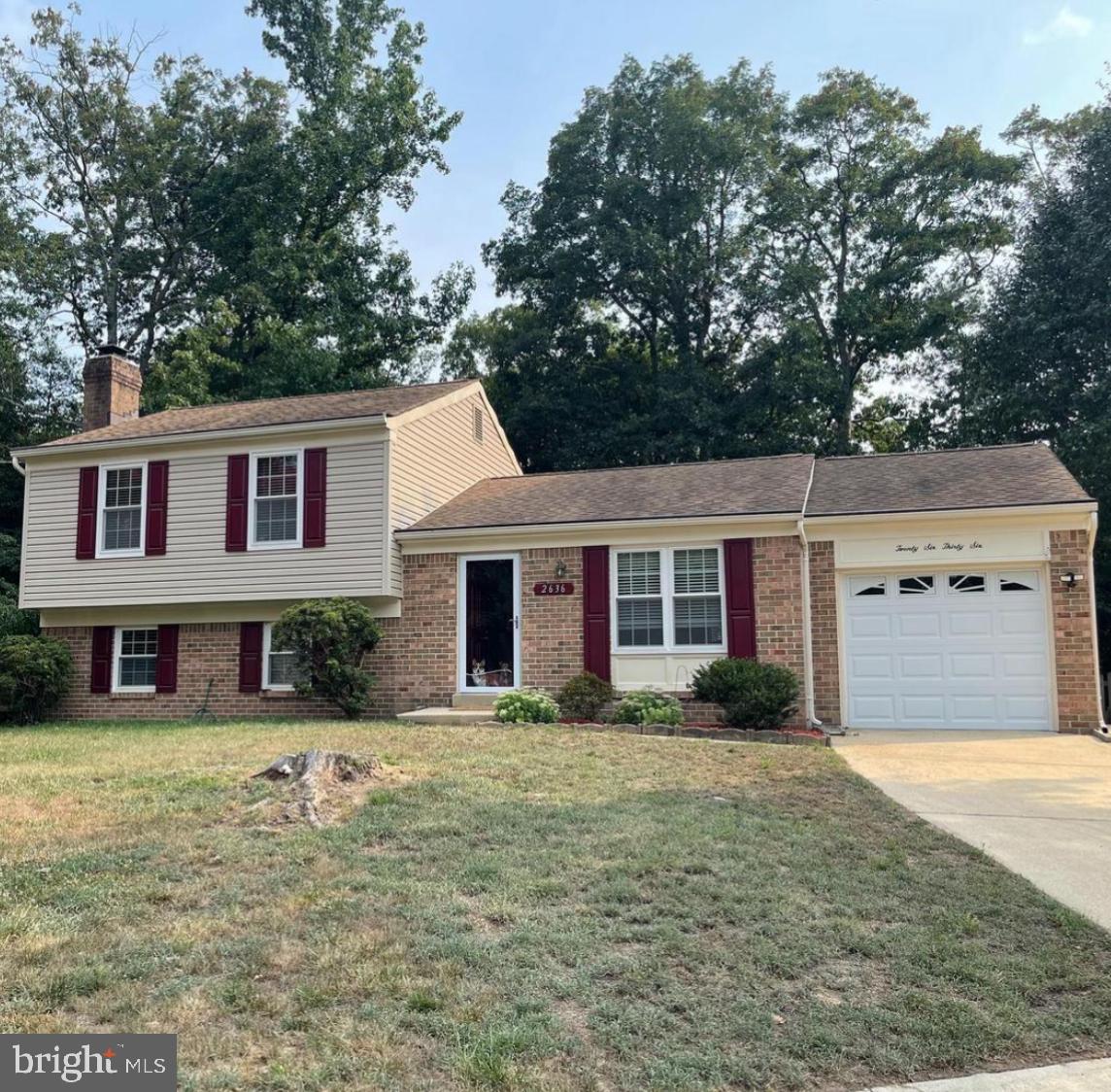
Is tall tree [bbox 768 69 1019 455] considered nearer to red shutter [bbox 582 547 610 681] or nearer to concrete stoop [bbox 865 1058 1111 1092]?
red shutter [bbox 582 547 610 681]

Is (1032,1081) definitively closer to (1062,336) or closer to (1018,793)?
(1018,793)

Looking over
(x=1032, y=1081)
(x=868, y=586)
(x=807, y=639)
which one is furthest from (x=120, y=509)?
(x=1032, y=1081)

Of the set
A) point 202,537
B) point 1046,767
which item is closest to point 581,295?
point 202,537

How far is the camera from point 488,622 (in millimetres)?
16094

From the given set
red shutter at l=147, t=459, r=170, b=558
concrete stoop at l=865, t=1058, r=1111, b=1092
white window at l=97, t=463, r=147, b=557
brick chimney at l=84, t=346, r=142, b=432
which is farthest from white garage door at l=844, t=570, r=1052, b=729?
brick chimney at l=84, t=346, r=142, b=432

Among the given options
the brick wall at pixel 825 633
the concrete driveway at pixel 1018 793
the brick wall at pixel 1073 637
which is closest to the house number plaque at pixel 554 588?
the brick wall at pixel 825 633

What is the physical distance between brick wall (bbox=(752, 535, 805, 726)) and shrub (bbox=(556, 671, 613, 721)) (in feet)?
7.45

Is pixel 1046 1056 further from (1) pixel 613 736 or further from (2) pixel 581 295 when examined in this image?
(2) pixel 581 295

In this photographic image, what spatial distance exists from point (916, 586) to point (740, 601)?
8.00ft

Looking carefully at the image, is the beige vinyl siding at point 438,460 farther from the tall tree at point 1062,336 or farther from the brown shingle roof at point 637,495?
the tall tree at point 1062,336

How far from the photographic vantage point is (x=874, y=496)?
13430mm

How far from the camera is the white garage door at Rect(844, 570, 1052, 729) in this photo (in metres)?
12.1

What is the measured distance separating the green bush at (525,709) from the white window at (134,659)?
6976 mm

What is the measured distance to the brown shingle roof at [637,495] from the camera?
13453 mm
